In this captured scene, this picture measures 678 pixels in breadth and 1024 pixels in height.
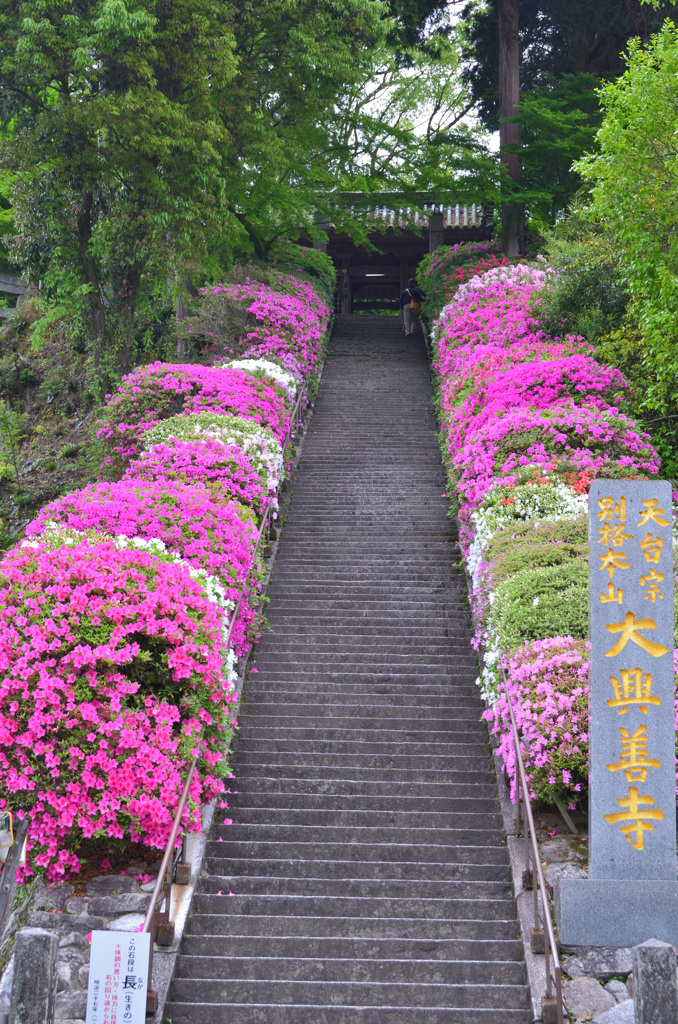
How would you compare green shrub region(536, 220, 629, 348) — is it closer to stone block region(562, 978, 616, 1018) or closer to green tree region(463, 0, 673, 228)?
green tree region(463, 0, 673, 228)

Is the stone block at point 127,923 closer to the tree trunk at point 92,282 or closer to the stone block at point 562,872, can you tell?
the stone block at point 562,872

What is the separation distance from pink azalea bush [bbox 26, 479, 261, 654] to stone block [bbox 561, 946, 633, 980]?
14.2ft

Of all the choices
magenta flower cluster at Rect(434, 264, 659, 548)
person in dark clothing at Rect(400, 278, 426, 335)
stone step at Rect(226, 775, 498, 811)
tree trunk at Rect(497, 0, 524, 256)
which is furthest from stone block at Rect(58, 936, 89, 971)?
person in dark clothing at Rect(400, 278, 426, 335)

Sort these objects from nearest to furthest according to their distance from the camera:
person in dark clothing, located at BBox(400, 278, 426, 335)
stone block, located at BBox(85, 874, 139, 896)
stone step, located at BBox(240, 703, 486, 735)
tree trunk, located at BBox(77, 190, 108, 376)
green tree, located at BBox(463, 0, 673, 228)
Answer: stone block, located at BBox(85, 874, 139, 896) < stone step, located at BBox(240, 703, 486, 735) < tree trunk, located at BBox(77, 190, 108, 376) < green tree, located at BBox(463, 0, 673, 228) < person in dark clothing, located at BBox(400, 278, 426, 335)

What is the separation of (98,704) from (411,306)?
1802cm

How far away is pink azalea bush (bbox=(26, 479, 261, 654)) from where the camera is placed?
28.5ft

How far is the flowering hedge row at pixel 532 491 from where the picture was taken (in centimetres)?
662

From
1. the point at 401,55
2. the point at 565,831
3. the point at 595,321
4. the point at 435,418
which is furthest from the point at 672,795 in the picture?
the point at 401,55

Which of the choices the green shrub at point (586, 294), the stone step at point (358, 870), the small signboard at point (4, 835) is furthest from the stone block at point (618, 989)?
the green shrub at point (586, 294)

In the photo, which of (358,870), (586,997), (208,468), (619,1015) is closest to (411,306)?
(208,468)

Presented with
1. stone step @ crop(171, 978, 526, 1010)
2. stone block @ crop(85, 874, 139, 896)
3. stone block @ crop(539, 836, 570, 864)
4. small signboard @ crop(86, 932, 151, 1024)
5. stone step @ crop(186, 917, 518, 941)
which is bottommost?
stone step @ crop(186, 917, 518, 941)

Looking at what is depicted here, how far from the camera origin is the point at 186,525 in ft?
29.2

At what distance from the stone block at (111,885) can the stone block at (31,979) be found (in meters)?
1.71

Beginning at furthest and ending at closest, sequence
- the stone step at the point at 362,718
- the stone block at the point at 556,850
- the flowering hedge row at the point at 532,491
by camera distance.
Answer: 1. the stone step at the point at 362,718
2. the flowering hedge row at the point at 532,491
3. the stone block at the point at 556,850
